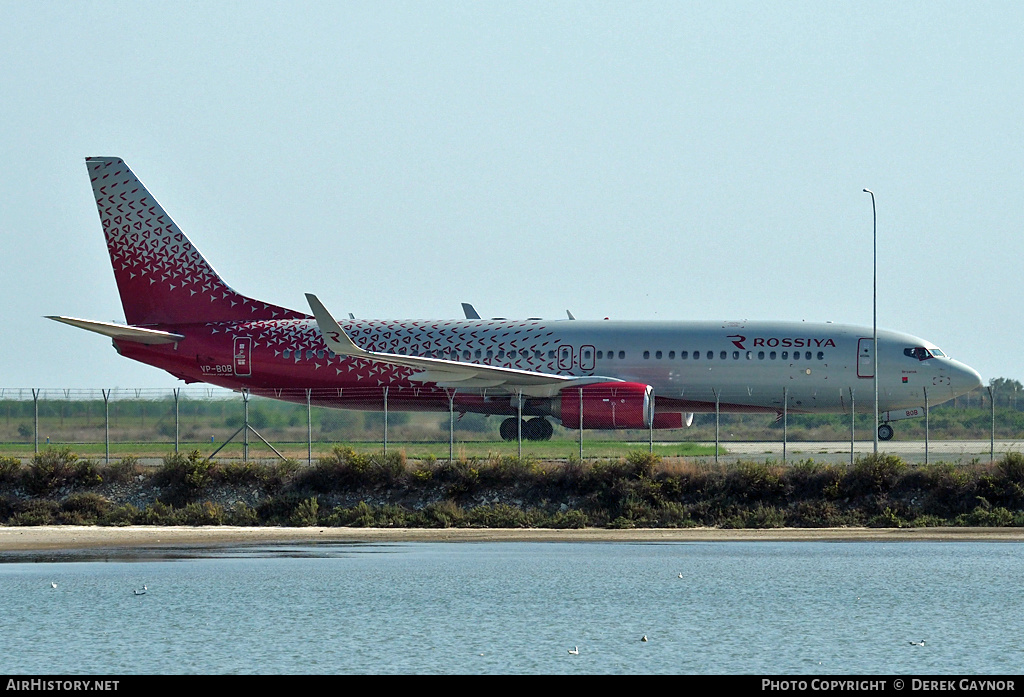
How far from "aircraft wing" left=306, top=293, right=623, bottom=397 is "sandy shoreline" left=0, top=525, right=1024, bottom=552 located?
38.0 ft

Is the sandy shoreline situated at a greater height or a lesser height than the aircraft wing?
lesser

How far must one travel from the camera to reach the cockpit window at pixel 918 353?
4178cm

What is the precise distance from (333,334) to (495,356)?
15.5ft

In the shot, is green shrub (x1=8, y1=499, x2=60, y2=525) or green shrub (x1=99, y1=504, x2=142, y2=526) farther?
green shrub (x1=8, y1=499, x2=60, y2=525)

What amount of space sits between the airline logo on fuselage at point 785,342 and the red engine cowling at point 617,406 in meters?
3.27

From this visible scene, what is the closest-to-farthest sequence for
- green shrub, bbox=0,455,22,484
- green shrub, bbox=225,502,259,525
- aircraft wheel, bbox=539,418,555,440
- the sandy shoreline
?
the sandy shoreline < green shrub, bbox=225,502,259,525 < green shrub, bbox=0,455,22,484 < aircraft wheel, bbox=539,418,555,440

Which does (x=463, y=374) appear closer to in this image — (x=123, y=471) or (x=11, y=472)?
(x=123, y=471)

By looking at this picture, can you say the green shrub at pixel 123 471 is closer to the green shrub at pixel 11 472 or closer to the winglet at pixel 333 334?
the green shrub at pixel 11 472

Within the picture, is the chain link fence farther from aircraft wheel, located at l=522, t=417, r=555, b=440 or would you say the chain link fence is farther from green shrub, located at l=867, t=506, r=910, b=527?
green shrub, located at l=867, t=506, r=910, b=527

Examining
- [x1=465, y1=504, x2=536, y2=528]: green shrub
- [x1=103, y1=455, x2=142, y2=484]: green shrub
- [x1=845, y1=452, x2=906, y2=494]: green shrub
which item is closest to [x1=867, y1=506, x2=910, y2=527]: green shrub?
[x1=845, y1=452, x2=906, y2=494]: green shrub

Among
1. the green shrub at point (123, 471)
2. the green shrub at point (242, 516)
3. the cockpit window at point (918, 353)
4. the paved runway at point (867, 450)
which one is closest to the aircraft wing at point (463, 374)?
the paved runway at point (867, 450)

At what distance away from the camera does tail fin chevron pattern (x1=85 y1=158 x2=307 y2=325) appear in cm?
4566

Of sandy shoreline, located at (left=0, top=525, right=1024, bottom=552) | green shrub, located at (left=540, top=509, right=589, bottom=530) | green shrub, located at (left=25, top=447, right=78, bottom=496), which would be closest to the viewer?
sandy shoreline, located at (left=0, top=525, right=1024, bottom=552)

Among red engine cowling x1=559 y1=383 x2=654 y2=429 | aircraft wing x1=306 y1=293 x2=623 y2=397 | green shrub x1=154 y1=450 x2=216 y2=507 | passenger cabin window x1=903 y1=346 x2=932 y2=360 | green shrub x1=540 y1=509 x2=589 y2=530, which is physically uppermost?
passenger cabin window x1=903 y1=346 x2=932 y2=360
